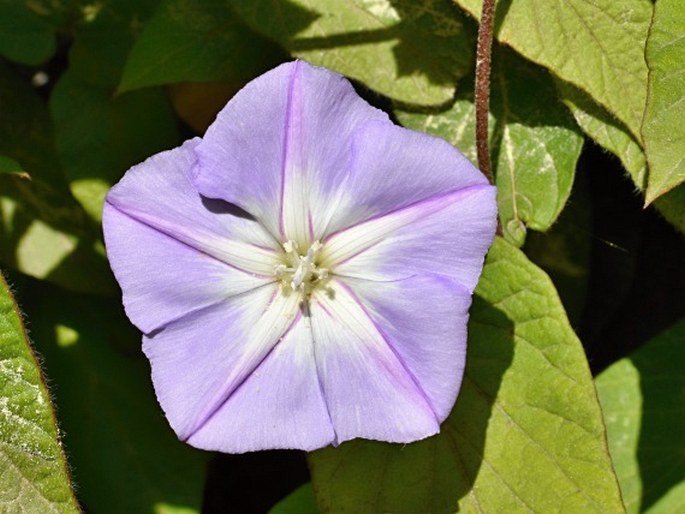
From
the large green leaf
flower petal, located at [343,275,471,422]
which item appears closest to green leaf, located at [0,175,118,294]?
the large green leaf

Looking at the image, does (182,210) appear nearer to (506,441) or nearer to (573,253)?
(506,441)

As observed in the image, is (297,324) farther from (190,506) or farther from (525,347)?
(190,506)

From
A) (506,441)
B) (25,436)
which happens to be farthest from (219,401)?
(506,441)


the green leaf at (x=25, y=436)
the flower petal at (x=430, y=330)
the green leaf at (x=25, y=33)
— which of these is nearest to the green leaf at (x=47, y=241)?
the green leaf at (x=25, y=33)

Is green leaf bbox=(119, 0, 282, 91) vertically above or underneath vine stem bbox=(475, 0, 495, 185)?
underneath

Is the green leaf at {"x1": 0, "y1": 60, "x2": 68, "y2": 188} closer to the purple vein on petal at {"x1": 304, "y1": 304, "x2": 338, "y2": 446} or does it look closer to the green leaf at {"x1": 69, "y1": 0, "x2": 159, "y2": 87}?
the green leaf at {"x1": 69, "y1": 0, "x2": 159, "y2": 87}
